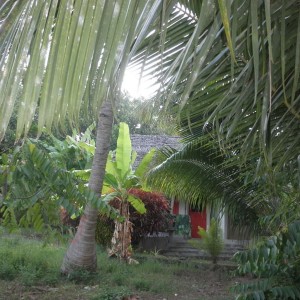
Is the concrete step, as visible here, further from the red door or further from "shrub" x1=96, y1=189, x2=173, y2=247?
the red door

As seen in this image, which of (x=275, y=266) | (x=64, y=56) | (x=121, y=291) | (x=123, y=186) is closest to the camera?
(x=64, y=56)

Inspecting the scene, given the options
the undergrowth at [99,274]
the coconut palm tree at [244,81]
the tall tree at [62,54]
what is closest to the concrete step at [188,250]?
the undergrowth at [99,274]

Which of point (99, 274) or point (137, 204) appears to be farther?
point (137, 204)

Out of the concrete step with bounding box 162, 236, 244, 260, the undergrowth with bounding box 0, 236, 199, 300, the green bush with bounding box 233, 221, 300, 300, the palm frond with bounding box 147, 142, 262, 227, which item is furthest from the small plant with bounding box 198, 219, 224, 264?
the green bush with bounding box 233, 221, 300, 300

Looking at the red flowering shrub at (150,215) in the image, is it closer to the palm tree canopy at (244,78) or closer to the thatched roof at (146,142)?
the thatched roof at (146,142)

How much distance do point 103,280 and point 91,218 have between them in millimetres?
1072

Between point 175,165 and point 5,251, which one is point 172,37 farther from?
point 5,251

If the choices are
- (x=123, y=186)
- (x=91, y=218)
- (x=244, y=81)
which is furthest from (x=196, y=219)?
(x=244, y=81)

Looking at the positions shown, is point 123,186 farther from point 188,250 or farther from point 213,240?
point 188,250

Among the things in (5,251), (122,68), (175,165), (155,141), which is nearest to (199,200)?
(175,165)

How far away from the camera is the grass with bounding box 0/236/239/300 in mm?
7273

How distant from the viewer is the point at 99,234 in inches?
493

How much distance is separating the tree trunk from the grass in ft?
0.68

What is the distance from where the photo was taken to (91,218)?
321 inches
